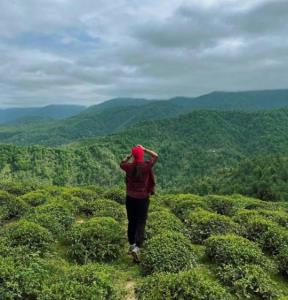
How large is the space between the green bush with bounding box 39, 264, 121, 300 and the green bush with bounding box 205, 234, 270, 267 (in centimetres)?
312

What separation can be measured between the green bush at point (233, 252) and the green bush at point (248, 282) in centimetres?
45

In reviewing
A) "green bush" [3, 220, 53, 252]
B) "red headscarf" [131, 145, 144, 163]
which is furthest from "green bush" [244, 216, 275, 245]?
"green bush" [3, 220, 53, 252]

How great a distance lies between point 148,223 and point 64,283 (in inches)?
207

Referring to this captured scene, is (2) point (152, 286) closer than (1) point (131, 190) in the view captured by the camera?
Yes

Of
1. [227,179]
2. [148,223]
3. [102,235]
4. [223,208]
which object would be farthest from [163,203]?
[227,179]

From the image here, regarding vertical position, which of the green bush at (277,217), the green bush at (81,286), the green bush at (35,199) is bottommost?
the green bush at (277,217)

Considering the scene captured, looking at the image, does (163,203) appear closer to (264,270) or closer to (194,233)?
(194,233)

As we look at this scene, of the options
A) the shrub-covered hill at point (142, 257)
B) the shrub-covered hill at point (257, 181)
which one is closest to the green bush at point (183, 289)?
the shrub-covered hill at point (142, 257)

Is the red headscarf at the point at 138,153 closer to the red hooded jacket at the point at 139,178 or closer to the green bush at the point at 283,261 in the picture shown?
the red hooded jacket at the point at 139,178

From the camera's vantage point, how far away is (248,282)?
333 inches

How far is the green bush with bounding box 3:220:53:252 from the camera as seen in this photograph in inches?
391

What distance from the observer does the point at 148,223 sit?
1246cm

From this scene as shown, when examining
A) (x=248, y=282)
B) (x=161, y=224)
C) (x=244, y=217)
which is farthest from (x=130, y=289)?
(x=244, y=217)

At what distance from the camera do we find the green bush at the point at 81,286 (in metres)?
7.14
